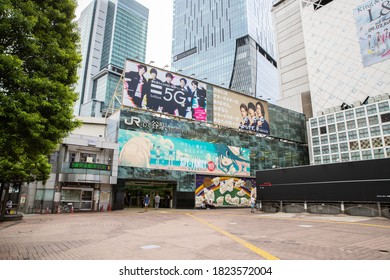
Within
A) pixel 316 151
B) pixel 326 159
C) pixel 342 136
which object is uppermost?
pixel 342 136

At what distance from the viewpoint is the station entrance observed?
104 ft

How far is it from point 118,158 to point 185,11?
155 metres

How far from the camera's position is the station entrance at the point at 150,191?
31.8m

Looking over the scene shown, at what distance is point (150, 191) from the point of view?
35344 millimetres

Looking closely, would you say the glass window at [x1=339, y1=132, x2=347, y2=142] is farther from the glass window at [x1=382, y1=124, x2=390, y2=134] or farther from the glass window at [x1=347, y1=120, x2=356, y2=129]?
the glass window at [x1=382, y1=124, x2=390, y2=134]

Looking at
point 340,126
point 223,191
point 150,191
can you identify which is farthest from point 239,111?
point 340,126

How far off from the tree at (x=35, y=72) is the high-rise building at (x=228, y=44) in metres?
113

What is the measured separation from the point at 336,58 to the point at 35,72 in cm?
6011

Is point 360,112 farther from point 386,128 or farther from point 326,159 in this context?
point 326,159

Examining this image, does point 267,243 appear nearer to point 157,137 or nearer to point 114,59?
point 157,137

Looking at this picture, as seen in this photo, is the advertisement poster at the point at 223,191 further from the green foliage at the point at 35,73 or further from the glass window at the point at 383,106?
the glass window at the point at 383,106

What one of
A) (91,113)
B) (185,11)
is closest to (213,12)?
(185,11)

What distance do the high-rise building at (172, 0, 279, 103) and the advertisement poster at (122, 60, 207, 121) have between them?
3377 inches

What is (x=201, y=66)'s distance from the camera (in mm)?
136875
